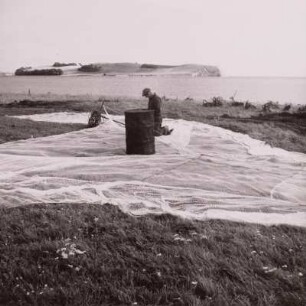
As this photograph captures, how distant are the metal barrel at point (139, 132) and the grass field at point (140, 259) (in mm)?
3151

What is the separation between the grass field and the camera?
3.57m

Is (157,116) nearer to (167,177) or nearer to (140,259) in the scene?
(167,177)

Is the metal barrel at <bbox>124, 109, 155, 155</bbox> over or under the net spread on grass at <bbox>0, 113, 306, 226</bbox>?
over

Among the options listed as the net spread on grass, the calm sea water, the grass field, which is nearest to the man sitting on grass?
the net spread on grass

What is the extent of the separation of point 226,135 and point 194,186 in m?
4.48

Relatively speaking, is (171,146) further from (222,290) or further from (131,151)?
(222,290)

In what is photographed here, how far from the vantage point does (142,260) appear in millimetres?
4156

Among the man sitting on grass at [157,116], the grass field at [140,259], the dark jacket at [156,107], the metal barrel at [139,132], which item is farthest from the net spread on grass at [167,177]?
the dark jacket at [156,107]

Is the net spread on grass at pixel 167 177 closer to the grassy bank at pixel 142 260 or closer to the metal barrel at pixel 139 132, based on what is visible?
the metal barrel at pixel 139 132

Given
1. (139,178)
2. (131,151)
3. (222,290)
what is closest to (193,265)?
(222,290)

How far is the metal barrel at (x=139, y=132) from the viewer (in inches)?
340

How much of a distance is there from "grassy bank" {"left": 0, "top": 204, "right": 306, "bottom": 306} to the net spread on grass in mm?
453

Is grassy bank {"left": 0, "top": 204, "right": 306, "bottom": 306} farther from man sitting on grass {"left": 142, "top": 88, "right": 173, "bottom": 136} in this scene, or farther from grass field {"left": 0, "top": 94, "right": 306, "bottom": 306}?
man sitting on grass {"left": 142, "top": 88, "right": 173, "bottom": 136}

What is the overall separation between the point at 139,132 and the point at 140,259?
4627mm
